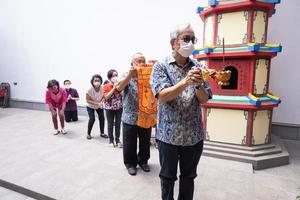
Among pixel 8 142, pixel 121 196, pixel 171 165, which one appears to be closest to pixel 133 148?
pixel 121 196

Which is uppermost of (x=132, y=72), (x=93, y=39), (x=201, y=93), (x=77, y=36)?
(x=77, y=36)

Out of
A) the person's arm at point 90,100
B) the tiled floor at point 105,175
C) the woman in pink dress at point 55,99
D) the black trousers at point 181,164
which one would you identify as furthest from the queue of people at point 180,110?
the woman in pink dress at point 55,99

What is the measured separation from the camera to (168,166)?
194 centimetres

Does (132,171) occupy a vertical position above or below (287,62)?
below

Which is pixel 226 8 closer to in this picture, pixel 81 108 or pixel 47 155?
pixel 47 155

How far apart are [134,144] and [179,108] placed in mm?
1622

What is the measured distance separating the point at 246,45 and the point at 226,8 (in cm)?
74

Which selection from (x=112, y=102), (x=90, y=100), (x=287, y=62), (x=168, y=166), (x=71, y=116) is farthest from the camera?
(x=71, y=116)

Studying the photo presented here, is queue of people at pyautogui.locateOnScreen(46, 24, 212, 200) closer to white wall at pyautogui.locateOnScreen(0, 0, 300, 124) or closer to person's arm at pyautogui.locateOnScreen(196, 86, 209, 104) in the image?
person's arm at pyautogui.locateOnScreen(196, 86, 209, 104)

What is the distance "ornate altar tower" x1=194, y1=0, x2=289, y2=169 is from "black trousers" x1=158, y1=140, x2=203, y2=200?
2082 mm

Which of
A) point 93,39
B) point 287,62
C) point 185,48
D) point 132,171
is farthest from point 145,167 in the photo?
point 93,39

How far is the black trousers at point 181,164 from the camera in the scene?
1918 mm

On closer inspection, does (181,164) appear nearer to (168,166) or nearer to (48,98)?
(168,166)

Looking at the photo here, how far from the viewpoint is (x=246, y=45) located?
3.81 meters
